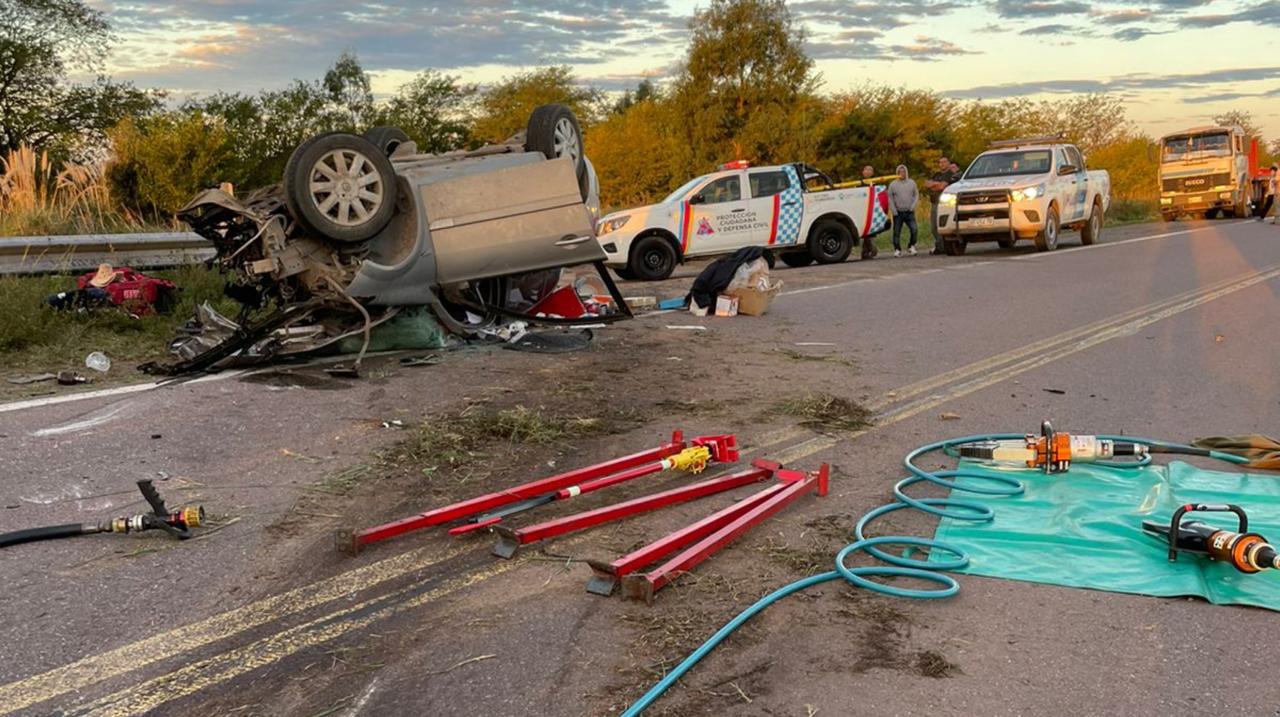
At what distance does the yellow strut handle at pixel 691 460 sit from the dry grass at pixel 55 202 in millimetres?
8700

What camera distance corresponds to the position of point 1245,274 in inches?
574

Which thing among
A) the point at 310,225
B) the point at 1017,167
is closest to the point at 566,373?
the point at 310,225

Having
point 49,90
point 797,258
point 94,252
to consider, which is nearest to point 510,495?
point 94,252

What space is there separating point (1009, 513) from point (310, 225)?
4978 millimetres

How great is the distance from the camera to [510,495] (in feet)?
14.4

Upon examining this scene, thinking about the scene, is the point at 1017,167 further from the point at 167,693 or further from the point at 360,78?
the point at 360,78

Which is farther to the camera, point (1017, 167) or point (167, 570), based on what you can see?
point (1017, 167)

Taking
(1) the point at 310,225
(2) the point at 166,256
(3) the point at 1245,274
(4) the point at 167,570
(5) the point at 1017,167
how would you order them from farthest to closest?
1. (5) the point at 1017,167
2. (3) the point at 1245,274
3. (2) the point at 166,256
4. (1) the point at 310,225
5. (4) the point at 167,570

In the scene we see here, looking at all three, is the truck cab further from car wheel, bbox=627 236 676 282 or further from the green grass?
the green grass

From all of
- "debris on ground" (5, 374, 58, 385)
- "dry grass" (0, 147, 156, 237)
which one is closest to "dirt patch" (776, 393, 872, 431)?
"debris on ground" (5, 374, 58, 385)

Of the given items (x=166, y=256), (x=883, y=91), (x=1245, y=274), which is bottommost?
(x=1245, y=274)

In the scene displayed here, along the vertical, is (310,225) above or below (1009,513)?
above

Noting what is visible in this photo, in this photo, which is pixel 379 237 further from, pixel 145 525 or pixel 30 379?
pixel 145 525

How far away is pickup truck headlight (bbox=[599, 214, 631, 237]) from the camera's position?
53.4 ft
